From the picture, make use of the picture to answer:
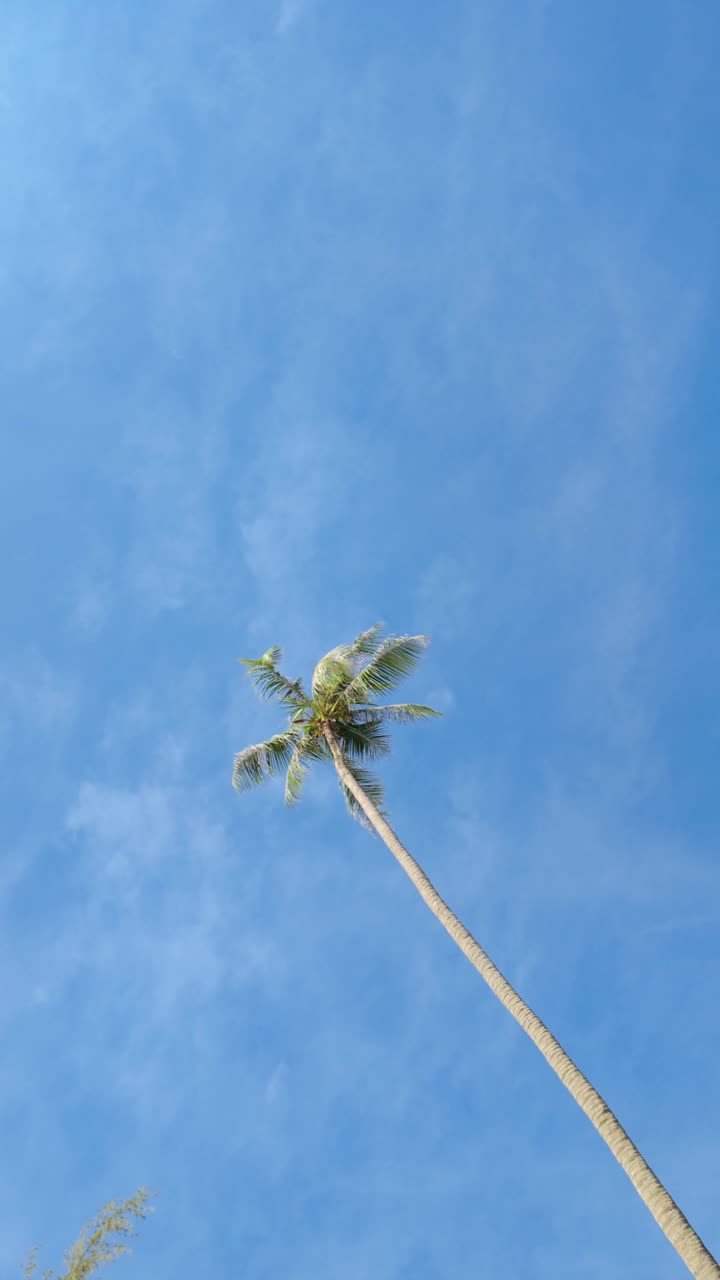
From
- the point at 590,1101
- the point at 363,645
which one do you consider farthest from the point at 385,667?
the point at 590,1101

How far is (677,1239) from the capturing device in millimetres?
8805

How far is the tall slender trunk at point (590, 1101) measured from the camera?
8.72 m

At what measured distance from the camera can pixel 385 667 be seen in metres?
20.5

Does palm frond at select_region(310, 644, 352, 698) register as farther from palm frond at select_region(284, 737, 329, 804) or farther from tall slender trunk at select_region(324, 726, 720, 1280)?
tall slender trunk at select_region(324, 726, 720, 1280)

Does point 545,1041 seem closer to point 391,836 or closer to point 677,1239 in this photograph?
point 677,1239

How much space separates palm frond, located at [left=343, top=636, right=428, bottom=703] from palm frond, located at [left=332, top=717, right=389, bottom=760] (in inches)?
33.5

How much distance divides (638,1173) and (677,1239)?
76 centimetres

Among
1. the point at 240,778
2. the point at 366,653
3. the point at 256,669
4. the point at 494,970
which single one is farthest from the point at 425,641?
the point at 494,970

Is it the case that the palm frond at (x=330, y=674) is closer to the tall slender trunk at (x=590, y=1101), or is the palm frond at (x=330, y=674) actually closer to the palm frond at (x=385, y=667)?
the palm frond at (x=385, y=667)

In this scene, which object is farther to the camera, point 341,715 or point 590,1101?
point 341,715

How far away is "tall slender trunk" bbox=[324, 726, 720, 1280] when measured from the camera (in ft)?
28.6

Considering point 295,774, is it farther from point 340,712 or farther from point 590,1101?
point 590,1101

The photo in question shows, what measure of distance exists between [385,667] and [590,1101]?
38.2ft

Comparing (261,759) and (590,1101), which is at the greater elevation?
(261,759)
